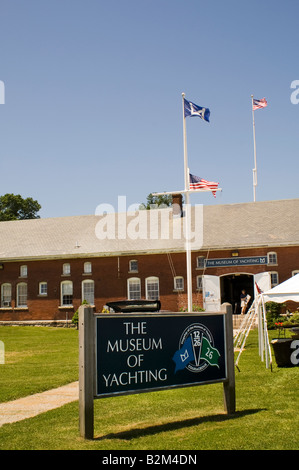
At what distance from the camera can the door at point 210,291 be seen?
114 feet

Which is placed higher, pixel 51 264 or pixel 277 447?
pixel 51 264

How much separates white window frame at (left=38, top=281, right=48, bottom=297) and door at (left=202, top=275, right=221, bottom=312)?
442 inches

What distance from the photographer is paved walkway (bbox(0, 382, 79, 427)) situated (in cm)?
850

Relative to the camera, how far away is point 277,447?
5973 millimetres

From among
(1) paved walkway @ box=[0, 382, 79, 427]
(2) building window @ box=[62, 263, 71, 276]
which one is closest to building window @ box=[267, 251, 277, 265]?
(2) building window @ box=[62, 263, 71, 276]

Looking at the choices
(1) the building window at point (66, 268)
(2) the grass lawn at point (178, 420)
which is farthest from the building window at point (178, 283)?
(2) the grass lawn at point (178, 420)

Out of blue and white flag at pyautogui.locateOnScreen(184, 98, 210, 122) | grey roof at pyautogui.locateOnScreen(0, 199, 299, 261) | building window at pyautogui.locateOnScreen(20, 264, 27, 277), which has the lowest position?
building window at pyautogui.locateOnScreen(20, 264, 27, 277)

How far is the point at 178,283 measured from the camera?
35.8m

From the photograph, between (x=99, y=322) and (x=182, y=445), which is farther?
(x=99, y=322)

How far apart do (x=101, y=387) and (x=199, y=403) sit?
298 cm

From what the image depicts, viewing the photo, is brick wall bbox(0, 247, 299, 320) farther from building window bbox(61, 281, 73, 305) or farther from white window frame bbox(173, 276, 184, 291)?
building window bbox(61, 281, 73, 305)

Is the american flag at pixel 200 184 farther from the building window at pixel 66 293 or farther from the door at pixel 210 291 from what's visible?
the building window at pixel 66 293
